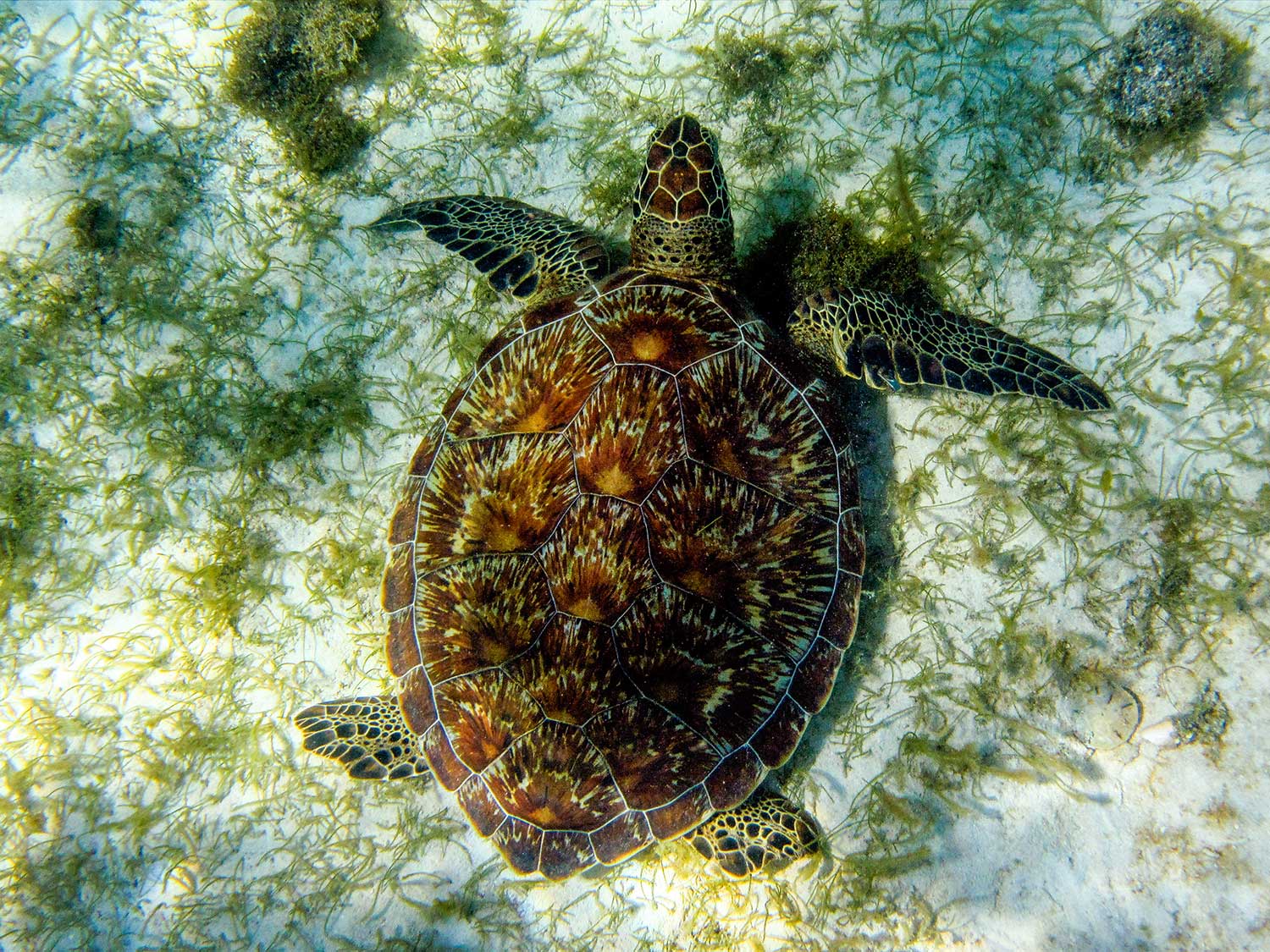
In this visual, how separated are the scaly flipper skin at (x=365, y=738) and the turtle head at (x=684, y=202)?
A: 205cm

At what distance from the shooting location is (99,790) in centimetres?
262

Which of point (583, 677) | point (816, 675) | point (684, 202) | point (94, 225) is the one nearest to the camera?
point (583, 677)

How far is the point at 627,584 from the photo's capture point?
1.78 m

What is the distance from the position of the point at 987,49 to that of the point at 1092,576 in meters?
2.15

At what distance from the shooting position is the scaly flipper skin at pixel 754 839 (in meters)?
2.13

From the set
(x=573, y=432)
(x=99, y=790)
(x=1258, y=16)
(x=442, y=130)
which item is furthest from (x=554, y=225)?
(x=99, y=790)

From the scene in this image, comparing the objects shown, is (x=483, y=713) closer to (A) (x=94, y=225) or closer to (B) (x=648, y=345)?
(B) (x=648, y=345)

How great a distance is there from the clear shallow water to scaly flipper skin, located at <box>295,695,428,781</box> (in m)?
0.19

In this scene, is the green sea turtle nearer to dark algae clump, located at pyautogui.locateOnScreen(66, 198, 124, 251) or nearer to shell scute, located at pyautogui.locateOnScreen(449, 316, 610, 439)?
shell scute, located at pyautogui.locateOnScreen(449, 316, 610, 439)

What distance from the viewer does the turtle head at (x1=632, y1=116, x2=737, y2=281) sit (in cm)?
222

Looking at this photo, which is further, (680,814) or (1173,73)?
(1173,73)

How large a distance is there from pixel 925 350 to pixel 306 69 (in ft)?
9.87

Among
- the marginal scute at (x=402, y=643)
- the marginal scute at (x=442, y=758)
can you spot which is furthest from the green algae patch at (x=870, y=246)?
the marginal scute at (x=442, y=758)

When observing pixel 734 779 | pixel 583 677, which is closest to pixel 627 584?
pixel 583 677
